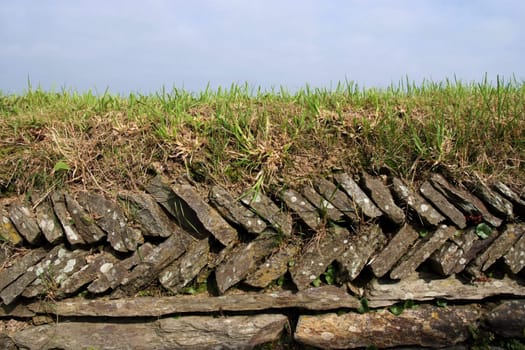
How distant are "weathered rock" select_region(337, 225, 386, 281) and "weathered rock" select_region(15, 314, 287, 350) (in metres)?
0.74

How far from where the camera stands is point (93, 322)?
428 cm

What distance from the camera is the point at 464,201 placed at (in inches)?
169

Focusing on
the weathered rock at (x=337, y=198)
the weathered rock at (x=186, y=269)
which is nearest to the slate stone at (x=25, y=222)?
the weathered rock at (x=186, y=269)

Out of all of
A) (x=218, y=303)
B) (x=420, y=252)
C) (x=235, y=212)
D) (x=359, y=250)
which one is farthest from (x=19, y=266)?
(x=420, y=252)

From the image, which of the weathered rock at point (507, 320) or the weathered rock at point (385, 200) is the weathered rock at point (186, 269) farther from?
the weathered rock at point (507, 320)

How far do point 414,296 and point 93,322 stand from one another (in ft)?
9.77

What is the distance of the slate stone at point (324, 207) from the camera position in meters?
4.19

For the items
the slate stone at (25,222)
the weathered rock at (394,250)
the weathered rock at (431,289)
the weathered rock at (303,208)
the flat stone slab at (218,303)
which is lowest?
the flat stone slab at (218,303)

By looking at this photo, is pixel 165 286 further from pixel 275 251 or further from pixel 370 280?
pixel 370 280

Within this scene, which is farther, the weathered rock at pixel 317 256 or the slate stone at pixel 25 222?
the slate stone at pixel 25 222

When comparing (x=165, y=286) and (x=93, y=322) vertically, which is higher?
(x=165, y=286)

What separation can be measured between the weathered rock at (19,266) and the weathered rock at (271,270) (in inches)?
77.9

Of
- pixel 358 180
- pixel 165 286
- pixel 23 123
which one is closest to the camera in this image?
pixel 165 286

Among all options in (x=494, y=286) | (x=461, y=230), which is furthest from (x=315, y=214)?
(x=494, y=286)
